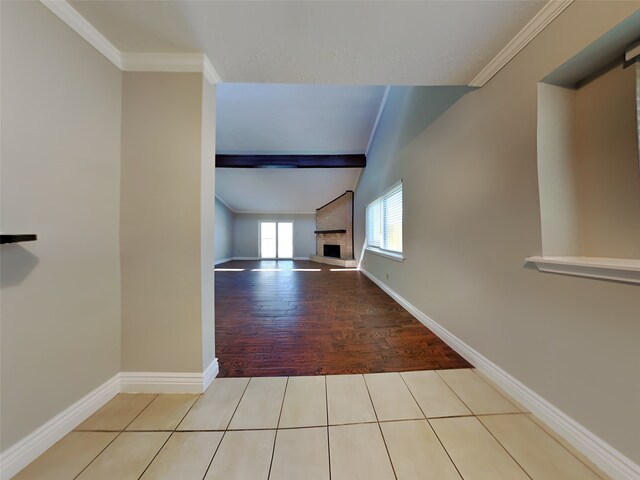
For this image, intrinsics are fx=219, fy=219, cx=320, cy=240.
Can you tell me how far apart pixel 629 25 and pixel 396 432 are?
199 cm

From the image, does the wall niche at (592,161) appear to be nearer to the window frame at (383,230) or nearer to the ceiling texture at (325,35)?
the ceiling texture at (325,35)

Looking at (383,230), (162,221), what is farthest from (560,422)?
(383,230)

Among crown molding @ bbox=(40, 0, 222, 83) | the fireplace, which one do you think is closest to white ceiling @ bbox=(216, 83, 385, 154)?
crown molding @ bbox=(40, 0, 222, 83)

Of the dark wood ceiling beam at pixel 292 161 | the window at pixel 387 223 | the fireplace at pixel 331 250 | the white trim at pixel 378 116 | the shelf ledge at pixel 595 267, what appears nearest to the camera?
the shelf ledge at pixel 595 267

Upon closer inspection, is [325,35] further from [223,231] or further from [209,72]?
[223,231]

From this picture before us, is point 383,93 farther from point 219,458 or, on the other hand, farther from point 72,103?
point 219,458

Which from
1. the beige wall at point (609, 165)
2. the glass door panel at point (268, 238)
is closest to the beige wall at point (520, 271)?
the beige wall at point (609, 165)

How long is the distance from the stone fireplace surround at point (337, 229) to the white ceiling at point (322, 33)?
18.1ft

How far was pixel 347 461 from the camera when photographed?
3.10 ft

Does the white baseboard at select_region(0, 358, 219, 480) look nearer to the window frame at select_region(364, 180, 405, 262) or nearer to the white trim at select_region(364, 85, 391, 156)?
the window frame at select_region(364, 180, 405, 262)

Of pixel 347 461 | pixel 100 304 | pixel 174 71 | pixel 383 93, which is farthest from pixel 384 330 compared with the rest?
pixel 383 93

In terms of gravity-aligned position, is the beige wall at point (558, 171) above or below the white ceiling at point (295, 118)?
below

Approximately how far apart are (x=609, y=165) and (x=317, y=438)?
6.13 ft

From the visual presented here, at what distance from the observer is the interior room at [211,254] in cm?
92
